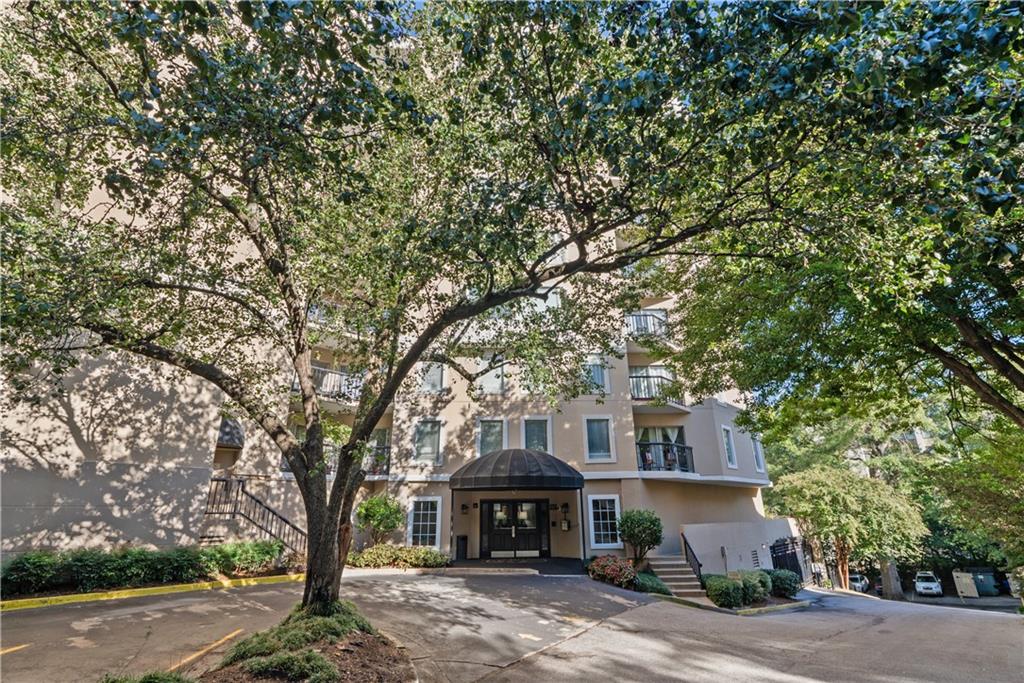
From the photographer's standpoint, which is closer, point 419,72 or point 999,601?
point 419,72

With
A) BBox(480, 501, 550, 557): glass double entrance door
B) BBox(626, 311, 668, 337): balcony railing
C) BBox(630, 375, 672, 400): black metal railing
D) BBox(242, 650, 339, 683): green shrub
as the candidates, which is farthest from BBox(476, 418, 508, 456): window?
BBox(242, 650, 339, 683): green shrub

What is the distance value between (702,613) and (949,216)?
10410mm

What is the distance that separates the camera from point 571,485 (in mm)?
14984

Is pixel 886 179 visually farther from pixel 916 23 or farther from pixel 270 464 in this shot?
pixel 270 464

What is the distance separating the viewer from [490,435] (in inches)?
688

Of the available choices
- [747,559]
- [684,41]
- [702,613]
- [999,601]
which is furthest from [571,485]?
[999,601]

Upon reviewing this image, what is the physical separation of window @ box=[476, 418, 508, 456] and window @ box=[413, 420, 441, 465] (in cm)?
146

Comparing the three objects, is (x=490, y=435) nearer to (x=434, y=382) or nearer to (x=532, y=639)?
(x=434, y=382)

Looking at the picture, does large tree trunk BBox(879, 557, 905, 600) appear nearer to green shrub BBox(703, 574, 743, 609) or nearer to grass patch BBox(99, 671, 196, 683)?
green shrub BBox(703, 574, 743, 609)

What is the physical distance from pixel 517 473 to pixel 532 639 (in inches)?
279

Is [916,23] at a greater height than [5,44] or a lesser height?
lesser

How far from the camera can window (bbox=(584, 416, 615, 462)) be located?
17.0 metres

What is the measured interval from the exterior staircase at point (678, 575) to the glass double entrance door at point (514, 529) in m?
3.75

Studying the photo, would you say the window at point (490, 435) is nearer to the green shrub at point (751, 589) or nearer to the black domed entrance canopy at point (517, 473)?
the black domed entrance canopy at point (517, 473)
